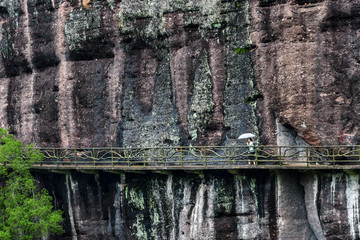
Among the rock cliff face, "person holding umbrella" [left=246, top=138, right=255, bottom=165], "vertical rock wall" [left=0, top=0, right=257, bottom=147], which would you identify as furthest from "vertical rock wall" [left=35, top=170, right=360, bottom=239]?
"vertical rock wall" [left=0, top=0, right=257, bottom=147]

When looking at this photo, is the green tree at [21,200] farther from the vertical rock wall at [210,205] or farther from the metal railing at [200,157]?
the vertical rock wall at [210,205]

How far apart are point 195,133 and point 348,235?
7403 mm

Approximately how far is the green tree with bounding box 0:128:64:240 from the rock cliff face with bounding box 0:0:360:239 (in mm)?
1640

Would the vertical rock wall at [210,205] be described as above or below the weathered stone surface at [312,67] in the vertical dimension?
below

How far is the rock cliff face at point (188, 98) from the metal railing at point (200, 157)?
429 millimetres

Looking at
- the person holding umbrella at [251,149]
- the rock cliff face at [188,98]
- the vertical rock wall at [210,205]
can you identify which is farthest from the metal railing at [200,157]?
the vertical rock wall at [210,205]

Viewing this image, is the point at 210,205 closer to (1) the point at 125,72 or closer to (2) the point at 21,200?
(1) the point at 125,72

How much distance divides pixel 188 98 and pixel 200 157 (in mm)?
2480

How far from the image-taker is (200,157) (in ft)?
109

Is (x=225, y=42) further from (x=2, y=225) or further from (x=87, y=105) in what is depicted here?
(x=2, y=225)

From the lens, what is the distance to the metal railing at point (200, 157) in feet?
101

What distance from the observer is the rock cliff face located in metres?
31.0

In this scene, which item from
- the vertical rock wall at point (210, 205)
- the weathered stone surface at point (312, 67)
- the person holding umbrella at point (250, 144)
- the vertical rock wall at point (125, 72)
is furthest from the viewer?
the vertical rock wall at point (125, 72)

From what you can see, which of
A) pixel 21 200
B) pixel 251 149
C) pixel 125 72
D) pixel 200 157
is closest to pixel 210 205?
pixel 200 157
